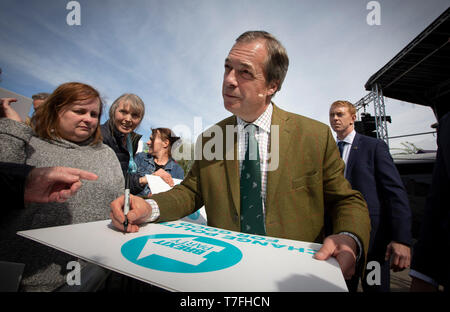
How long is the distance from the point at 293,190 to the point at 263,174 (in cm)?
22

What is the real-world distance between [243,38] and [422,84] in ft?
42.8

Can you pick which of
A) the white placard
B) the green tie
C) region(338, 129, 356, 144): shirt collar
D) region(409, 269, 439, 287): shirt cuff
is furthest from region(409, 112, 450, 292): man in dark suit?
region(338, 129, 356, 144): shirt collar

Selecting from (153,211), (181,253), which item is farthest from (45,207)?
(181,253)

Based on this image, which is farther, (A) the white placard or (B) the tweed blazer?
(B) the tweed blazer

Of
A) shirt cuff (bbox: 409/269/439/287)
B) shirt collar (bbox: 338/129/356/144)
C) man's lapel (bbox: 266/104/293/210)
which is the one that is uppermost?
shirt collar (bbox: 338/129/356/144)

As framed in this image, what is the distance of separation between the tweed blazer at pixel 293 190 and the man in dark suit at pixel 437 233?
0.33 m

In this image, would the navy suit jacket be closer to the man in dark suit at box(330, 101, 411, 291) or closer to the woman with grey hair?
the man in dark suit at box(330, 101, 411, 291)

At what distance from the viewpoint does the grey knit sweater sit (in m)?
1.31

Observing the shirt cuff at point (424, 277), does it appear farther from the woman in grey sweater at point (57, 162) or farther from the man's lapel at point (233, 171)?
the woman in grey sweater at point (57, 162)

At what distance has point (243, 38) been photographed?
1.58 meters

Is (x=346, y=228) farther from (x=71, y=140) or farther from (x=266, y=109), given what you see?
(x=71, y=140)

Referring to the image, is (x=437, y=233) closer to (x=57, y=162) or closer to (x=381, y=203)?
(x=381, y=203)

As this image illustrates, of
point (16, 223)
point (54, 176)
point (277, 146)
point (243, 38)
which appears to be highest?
point (243, 38)

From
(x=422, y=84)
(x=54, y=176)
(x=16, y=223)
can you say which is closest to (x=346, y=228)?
(x=54, y=176)
